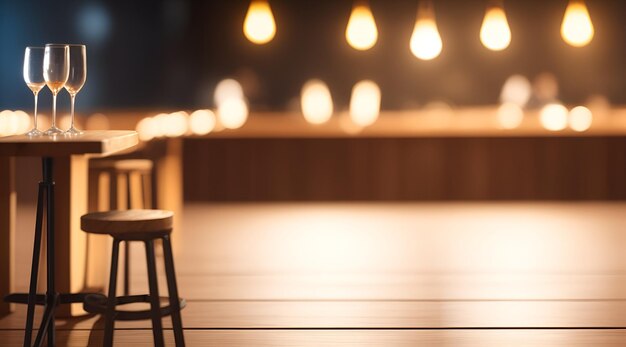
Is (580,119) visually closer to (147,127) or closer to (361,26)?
(361,26)

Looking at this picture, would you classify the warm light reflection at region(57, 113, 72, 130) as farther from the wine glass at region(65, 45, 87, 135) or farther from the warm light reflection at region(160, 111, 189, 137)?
the wine glass at region(65, 45, 87, 135)

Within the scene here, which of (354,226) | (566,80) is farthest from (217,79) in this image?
(354,226)

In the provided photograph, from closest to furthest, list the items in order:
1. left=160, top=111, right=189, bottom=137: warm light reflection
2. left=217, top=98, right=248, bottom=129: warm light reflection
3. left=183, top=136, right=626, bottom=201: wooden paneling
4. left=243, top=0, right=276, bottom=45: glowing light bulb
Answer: left=243, top=0, right=276, bottom=45: glowing light bulb, left=160, top=111, right=189, bottom=137: warm light reflection, left=183, top=136, right=626, bottom=201: wooden paneling, left=217, top=98, right=248, bottom=129: warm light reflection

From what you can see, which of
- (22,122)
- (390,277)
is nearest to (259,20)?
(390,277)

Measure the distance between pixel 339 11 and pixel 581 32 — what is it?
15.4ft

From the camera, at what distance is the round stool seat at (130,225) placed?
2.97 m

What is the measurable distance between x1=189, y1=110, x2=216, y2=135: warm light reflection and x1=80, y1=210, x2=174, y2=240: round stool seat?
4918 mm

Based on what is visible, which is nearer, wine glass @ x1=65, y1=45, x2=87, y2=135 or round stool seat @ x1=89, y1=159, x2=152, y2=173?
wine glass @ x1=65, y1=45, x2=87, y2=135

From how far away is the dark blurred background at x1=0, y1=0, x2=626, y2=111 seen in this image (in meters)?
11.3

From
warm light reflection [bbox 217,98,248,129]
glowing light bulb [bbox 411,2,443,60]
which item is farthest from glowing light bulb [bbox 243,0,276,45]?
warm light reflection [bbox 217,98,248,129]

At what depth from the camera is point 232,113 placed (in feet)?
31.7

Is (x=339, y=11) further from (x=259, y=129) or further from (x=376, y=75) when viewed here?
(x=259, y=129)

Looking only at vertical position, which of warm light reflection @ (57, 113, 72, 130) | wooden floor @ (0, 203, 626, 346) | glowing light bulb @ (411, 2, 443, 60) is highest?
glowing light bulb @ (411, 2, 443, 60)

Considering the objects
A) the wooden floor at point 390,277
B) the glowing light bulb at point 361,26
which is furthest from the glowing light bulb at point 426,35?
the wooden floor at point 390,277
